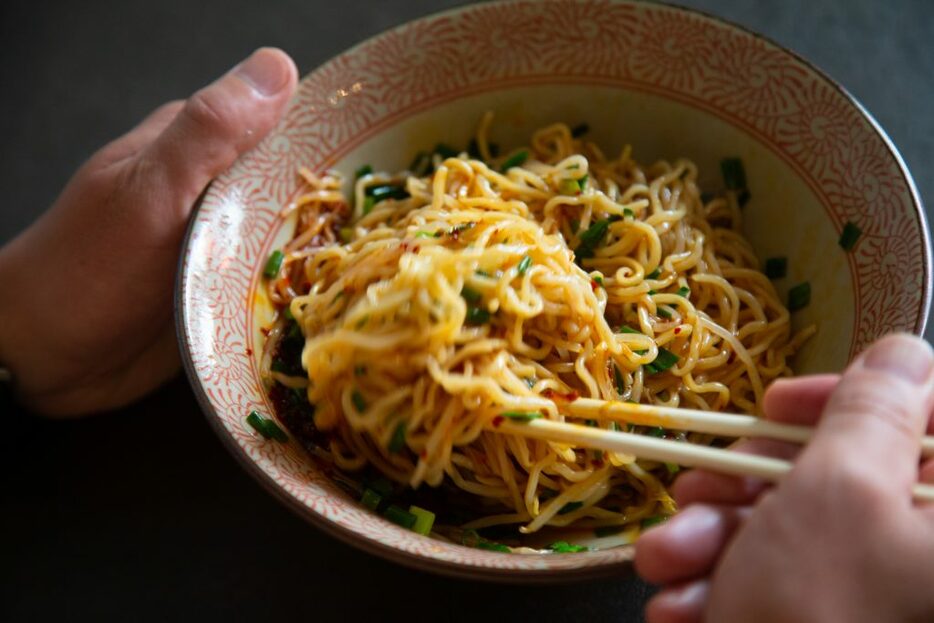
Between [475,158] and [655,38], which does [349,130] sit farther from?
[655,38]

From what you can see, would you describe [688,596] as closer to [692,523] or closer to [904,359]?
[692,523]

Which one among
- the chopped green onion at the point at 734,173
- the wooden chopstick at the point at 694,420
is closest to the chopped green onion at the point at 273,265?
the wooden chopstick at the point at 694,420

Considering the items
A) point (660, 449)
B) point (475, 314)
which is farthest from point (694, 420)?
point (475, 314)

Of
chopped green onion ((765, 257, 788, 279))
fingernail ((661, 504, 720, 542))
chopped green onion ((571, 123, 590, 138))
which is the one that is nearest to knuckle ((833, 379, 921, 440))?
fingernail ((661, 504, 720, 542))

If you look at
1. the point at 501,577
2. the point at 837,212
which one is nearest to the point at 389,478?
the point at 501,577

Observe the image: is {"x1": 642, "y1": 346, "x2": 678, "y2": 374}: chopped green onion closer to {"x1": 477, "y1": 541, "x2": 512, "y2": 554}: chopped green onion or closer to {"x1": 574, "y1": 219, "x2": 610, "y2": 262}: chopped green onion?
{"x1": 574, "y1": 219, "x2": 610, "y2": 262}: chopped green onion

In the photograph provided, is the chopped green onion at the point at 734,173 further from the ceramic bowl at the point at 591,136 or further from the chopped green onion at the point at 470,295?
the chopped green onion at the point at 470,295
